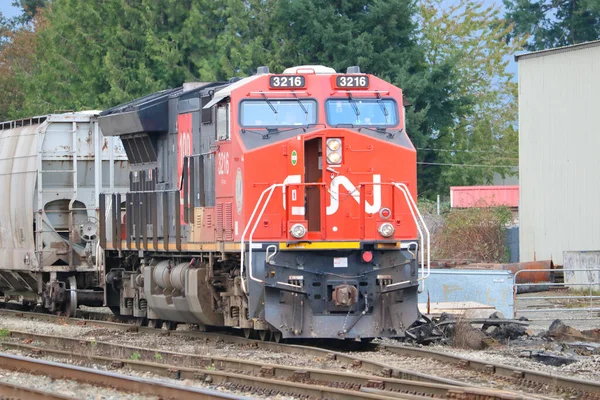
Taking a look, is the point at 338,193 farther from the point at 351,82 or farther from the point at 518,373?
the point at 518,373

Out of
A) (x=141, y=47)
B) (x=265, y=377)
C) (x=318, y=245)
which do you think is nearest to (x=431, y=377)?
(x=265, y=377)

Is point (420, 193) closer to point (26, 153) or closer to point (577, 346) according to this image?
point (26, 153)

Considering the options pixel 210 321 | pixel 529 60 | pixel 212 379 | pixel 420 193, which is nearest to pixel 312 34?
pixel 420 193

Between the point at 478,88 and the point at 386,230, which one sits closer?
the point at 386,230

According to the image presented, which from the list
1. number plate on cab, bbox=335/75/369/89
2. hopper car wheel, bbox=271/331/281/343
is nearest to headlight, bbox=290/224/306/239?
hopper car wheel, bbox=271/331/281/343

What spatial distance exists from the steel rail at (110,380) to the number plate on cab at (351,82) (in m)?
5.45

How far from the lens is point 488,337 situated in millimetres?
14641

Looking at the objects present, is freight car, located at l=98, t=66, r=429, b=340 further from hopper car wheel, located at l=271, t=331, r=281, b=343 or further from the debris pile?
the debris pile

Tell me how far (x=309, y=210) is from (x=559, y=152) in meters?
18.6

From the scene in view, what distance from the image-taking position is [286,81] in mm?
14273

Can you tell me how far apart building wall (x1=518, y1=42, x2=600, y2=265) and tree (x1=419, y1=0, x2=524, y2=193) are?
67.8 feet

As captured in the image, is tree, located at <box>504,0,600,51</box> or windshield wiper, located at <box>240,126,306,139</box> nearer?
windshield wiper, located at <box>240,126,306,139</box>

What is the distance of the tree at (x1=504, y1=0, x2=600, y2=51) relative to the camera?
6253 cm

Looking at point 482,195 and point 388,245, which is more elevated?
point 482,195
